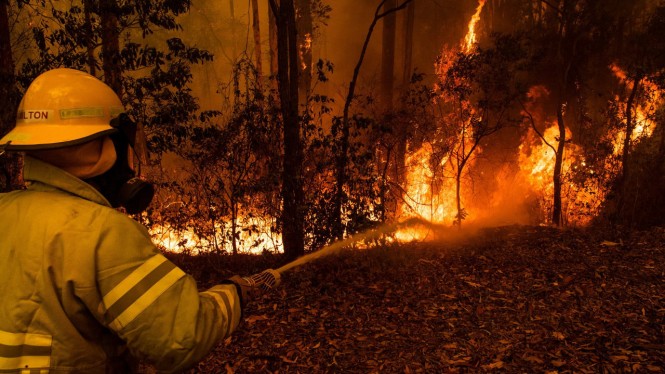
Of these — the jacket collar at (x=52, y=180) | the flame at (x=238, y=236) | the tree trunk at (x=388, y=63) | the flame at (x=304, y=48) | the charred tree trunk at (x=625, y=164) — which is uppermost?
the flame at (x=304, y=48)

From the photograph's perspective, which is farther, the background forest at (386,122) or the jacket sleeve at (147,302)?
the background forest at (386,122)

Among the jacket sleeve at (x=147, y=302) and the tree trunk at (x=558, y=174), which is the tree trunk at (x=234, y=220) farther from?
the tree trunk at (x=558, y=174)

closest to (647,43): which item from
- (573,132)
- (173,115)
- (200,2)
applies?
(573,132)

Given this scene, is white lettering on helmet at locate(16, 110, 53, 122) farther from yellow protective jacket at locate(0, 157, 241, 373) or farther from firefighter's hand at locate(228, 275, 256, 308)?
firefighter's hand at locate(228, 275, 256, 308)

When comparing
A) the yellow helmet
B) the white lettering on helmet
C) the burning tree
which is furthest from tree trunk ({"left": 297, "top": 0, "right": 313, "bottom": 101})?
the white lettering on helmet

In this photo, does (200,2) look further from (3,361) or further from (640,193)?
(3,361)

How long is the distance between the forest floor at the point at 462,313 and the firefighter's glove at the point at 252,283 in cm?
209

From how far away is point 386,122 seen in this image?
424 inches

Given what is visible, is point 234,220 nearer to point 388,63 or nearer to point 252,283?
point 252,283

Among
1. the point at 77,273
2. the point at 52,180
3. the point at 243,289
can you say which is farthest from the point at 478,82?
the point at 77,273

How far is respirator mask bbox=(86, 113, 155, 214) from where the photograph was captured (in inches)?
66.6

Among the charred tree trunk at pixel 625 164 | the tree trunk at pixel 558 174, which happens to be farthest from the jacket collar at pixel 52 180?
the charred tree trunk at pixel 625 164

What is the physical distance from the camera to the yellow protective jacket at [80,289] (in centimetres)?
133

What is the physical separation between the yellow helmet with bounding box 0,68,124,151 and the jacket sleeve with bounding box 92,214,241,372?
1.31 ft
